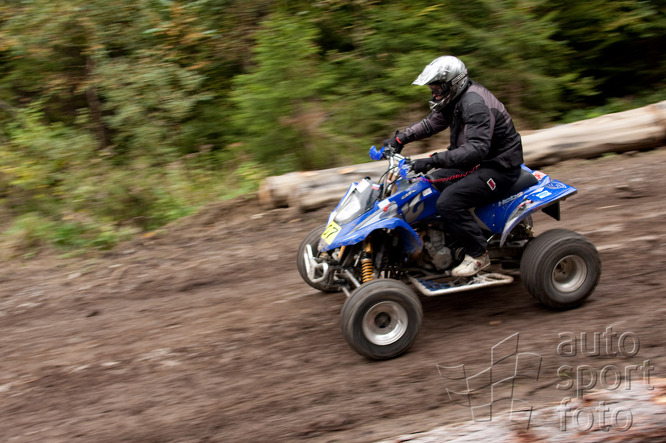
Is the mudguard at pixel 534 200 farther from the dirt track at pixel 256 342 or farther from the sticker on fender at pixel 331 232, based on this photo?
the sticker on fender at pixel 331 232

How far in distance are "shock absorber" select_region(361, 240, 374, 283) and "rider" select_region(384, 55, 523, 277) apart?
67 centimetres

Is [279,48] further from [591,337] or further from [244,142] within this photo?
[591,337]

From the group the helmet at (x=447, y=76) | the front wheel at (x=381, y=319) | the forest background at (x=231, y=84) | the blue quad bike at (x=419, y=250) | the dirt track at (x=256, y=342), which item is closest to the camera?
the dirt track at (x=256, y=342)

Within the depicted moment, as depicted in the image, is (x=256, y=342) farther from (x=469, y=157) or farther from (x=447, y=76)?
(x=447, y=76)

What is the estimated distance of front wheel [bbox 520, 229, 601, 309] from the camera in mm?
4973

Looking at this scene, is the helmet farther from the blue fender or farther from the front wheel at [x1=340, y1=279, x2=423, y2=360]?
the front wheel at [x1=340, y1=279, x2=423, y2=360]

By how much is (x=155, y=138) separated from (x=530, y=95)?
6749mm

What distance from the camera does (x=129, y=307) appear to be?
655cm

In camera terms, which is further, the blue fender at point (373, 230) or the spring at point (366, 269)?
the spring at point (366, 269)

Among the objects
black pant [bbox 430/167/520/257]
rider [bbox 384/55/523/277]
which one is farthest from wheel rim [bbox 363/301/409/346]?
black pant [bbox 430/167/520/257]

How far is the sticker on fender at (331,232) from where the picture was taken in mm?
5191

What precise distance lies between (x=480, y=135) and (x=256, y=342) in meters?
2.61

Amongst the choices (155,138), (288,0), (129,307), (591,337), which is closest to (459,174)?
(591,337)

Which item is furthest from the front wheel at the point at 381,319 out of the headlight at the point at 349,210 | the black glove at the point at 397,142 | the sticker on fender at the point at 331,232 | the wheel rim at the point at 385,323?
the black glove at the point at 397,142
